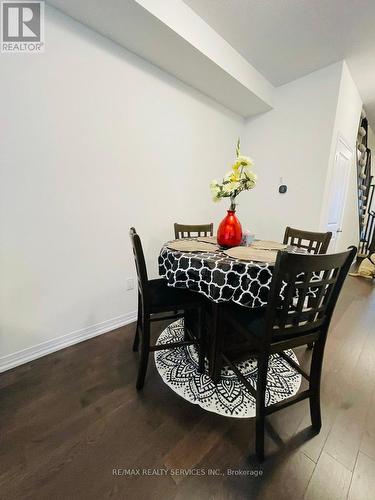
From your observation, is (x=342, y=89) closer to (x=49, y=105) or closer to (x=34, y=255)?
(x=49, y=105)

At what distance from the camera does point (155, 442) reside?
3.49 feet

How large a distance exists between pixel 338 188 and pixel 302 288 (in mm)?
2995

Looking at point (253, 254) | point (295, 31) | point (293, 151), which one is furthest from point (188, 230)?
point (295, 31)

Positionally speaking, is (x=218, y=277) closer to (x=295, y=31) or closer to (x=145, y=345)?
(x=145, y=345)

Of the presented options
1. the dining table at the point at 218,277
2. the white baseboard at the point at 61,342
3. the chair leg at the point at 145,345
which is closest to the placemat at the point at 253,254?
the dining table at the point at 218,277

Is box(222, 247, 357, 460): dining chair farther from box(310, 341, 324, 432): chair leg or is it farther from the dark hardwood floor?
the dark hardwood floor

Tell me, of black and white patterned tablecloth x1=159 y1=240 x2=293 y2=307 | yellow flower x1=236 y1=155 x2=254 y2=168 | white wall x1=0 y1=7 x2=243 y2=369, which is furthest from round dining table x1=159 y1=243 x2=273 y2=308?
white wall x1=0 y1=7 x2=243 y2=369

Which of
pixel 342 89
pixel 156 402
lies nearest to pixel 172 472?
pixel 156 402

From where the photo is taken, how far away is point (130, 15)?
58.3 inches

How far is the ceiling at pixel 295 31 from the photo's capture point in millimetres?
1684

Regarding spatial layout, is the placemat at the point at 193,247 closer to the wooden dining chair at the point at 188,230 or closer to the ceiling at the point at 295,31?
the wooden dining chair at the point at 188,230

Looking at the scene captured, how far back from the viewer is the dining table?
3.84ft

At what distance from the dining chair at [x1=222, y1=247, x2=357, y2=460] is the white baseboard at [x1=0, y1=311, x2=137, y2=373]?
130 cm

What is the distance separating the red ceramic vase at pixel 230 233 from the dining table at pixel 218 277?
15 cm
